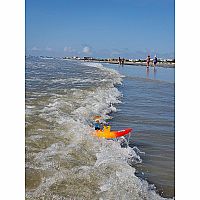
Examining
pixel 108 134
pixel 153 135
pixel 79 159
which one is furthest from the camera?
pixel 153 135

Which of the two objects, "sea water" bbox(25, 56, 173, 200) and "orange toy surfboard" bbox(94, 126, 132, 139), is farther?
"orange toy surfboard" bbox(94, 126, 132, 139)

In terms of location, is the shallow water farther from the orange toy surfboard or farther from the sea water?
the orange toy surfboard

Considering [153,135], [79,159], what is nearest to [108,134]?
[153,135]

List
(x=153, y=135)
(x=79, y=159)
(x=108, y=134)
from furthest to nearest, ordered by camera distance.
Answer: (x=153, y=135) → (x=108, y=134) → (x=79, y=159)

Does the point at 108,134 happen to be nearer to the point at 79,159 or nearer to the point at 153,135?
the point at 153,135

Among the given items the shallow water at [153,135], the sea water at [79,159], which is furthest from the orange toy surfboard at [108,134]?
the shallow water at [153,135]

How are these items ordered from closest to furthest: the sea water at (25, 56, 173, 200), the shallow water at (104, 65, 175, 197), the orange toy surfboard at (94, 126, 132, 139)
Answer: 1. the sea water at (25, 56, 173, 200)
2. the shallow water at (104, 65, 175, 197)
3. the orange toy surfboard at (94, 126, 132, 139)

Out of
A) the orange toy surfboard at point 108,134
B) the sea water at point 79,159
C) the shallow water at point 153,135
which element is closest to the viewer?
the sea water at point 79,159

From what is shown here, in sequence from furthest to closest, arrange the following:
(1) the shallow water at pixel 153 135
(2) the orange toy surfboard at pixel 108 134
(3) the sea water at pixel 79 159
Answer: (2) the orange toy surfboard at pixel 108 134, (1) the shallow water at pixel 153 135, (3) the sea water at pixel 79 159

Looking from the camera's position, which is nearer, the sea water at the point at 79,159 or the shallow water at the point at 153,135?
the sea water at the point at 79,159

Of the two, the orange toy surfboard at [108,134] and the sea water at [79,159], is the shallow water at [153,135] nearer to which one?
the sea water at [79,159]

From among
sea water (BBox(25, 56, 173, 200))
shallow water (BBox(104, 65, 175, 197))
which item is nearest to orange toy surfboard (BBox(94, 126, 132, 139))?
sea water (BBox(25, 56, 173, 200))
